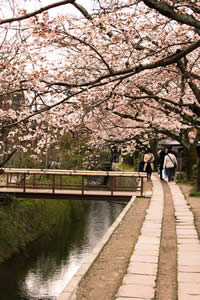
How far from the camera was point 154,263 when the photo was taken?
5660 millimetres

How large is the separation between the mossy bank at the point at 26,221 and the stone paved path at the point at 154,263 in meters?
7.03

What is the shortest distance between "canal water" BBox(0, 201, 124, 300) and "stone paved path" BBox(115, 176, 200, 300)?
14.6 ft

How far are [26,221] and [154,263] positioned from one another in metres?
11.7

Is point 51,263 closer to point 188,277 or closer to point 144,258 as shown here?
point 144,258

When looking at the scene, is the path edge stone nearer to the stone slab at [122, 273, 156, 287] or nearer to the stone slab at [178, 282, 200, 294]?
the stone slab at [122, 273, 156, 287]

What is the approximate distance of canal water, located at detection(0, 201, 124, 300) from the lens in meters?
11.7

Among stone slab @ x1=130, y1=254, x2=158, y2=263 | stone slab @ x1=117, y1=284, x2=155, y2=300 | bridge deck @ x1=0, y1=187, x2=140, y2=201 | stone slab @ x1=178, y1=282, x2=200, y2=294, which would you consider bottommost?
stone slab @ x1=117, y1=284, x2=155, y2=300

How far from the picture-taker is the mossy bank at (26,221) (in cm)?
1479

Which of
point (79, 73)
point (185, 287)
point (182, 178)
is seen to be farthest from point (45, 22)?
point (182, 178)

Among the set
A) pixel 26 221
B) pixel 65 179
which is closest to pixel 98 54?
pixel 26 221

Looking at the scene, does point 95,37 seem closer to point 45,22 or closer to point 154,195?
point 45,22

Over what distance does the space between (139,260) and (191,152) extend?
13.5 meters

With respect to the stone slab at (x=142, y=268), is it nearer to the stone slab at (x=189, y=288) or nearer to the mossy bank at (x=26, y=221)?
the stone slab at (x=189, y=288)

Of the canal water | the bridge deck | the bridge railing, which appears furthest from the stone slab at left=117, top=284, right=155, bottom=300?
the bridge deck
